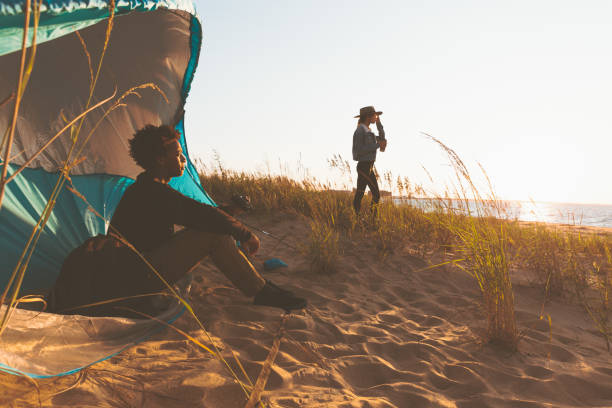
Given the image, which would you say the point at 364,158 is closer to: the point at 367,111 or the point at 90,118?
the point at 367,111

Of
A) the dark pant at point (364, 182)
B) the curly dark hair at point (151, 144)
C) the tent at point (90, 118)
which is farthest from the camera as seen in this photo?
the dark pant at point (364, 182)

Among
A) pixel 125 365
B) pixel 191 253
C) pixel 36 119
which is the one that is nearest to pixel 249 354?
pixel 125 365

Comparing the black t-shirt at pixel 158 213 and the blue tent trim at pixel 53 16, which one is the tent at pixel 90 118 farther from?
the black t-shirt at pixel 158 213

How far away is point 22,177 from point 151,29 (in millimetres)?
1538

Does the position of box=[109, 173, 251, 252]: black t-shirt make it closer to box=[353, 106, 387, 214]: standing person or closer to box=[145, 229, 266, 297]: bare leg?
box=[145, 229, 266, 297]: bare leg

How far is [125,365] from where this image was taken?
1.79 metres

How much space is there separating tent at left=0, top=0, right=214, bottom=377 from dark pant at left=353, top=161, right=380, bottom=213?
2.19m

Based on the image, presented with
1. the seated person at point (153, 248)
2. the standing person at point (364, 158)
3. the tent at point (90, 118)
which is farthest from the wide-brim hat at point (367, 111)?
the seated person at point (153, 248)

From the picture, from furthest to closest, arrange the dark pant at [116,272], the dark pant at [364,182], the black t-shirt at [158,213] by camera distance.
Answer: the dark pant at [364,182] < the black t-shirt at [158,213] < the dark pant at [116,272]

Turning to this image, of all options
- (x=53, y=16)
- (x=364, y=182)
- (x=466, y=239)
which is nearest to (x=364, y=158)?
(x=364, y=182)

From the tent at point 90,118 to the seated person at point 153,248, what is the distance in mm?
223

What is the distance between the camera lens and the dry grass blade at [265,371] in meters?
1.55

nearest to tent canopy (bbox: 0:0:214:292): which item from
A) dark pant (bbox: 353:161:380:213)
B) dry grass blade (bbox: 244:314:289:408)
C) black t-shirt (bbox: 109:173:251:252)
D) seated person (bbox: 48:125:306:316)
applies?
seated person (bbox: 48:125:306:316)

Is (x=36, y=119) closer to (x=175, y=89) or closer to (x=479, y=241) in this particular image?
(x=175, y=89)
